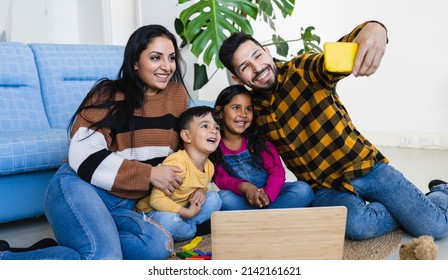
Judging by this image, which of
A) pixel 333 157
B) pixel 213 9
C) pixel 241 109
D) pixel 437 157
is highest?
pixel 213 9

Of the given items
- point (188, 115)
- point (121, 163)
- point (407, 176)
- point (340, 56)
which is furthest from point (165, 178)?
point (407, 176)

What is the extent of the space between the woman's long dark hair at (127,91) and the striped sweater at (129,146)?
0.02m

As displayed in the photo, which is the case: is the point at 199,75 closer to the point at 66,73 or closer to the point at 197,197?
the point at 66,73

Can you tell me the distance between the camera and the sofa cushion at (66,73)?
254cm

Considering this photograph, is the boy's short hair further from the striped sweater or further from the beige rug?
the beige rug

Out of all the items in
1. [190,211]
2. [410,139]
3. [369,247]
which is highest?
[190,211]

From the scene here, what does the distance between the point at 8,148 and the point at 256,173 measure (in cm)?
92

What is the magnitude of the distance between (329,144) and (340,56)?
0.57m

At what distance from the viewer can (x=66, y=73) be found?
260 centimetres

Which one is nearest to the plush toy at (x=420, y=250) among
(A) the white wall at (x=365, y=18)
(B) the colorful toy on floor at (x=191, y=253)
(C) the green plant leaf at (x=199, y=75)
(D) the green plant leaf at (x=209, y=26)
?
(B) the colorful toy on floor at (x=191, y=253)

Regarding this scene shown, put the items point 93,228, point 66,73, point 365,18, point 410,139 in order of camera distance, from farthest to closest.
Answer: point 365,18 → point 410,139 → point 66,73 → point 93,228
